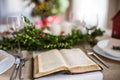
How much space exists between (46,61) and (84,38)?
15.7 inches

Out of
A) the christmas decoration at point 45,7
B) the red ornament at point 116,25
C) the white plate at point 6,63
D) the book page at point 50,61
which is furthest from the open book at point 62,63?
the christmas decoration at point 45,7

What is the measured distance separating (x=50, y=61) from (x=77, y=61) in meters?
0.12

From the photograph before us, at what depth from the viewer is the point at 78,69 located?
75 cm

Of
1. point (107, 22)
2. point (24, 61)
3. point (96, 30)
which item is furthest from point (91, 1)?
point (24, 61)

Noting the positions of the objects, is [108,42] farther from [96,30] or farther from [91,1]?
[91,1]

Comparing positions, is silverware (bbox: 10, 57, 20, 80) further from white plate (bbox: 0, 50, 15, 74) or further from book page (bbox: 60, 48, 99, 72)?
book page (bbox: 60, 48, 99, 72)

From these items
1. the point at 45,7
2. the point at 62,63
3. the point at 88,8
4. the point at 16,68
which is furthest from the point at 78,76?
the point at 88,8

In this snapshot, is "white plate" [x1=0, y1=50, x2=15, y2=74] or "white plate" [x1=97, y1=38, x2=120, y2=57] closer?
"white plate" [x1=0, y1=50, x2=15, y2=74]

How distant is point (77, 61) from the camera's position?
82 cm

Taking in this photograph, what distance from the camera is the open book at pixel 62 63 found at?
74cm

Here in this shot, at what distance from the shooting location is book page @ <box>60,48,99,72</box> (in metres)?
0.77

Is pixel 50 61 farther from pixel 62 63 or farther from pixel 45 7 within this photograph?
pixel 45 7

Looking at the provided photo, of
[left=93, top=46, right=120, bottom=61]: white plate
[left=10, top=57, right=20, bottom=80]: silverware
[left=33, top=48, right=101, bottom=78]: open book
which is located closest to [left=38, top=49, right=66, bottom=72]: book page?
[left=33, top=48, right=101, bottom=78]: open book

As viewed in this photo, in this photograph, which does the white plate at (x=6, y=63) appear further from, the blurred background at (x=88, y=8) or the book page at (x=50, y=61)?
the blurred background at (x=88, y=8)
